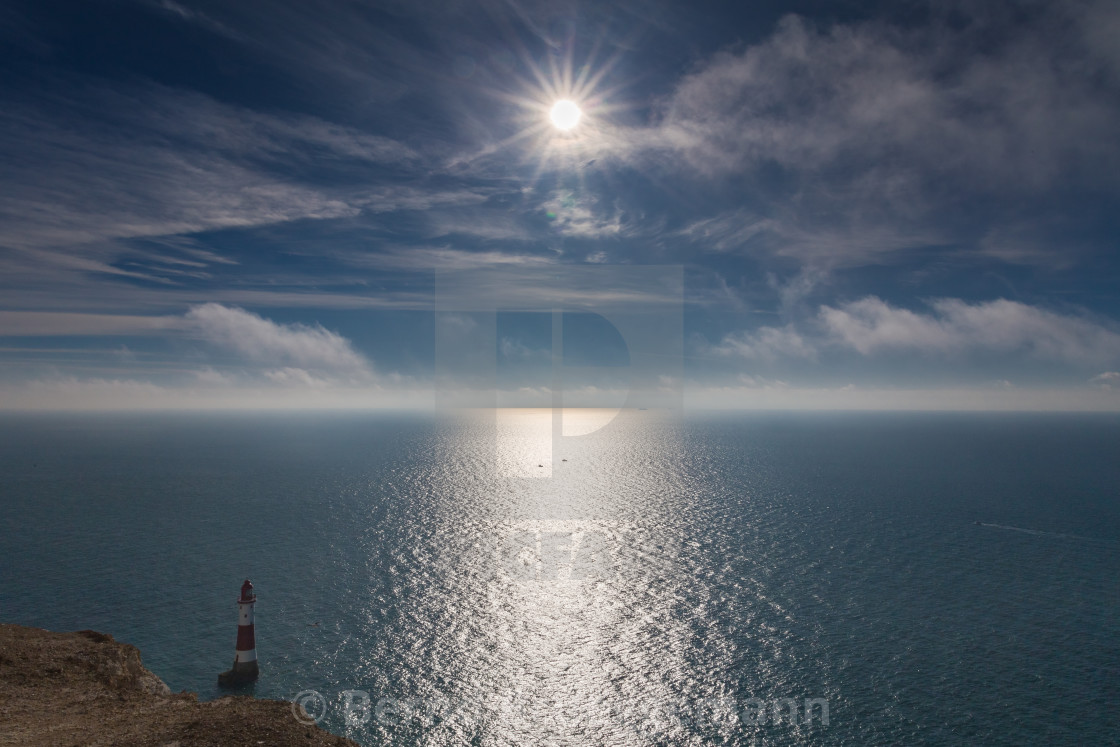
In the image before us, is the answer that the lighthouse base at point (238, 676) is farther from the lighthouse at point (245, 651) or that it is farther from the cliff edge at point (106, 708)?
the cliff edge at point (106, 708)

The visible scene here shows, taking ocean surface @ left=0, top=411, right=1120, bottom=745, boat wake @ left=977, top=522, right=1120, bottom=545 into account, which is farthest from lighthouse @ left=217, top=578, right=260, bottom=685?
boat wake @ left=977, top=522, right=1120, bottom=545

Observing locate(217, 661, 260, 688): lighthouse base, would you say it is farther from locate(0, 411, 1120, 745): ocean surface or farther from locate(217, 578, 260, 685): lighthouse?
locate(0, 411, 1120, 745): ocean surface

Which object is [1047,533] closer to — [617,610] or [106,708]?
[617,610]

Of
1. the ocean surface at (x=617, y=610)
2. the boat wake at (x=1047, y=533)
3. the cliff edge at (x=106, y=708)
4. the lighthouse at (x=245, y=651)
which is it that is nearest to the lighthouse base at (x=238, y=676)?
the lighthouse at (x=245, y=651)

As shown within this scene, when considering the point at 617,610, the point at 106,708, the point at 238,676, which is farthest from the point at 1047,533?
the point at 106,708

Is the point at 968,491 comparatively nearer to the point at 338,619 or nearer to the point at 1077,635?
the point at 1077,635

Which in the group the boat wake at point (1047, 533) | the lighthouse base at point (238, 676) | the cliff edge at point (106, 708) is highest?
the cliff edge at point (106, 708)

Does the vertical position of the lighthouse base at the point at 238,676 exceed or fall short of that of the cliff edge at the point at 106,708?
it falls short
